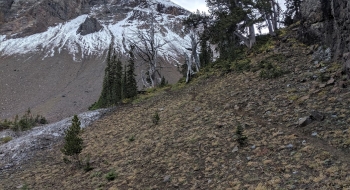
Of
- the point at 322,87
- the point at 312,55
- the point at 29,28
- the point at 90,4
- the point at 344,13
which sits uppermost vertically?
the point at 90,4

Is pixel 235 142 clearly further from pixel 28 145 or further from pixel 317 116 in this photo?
pixel 28 145

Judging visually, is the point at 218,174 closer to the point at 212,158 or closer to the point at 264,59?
the point at 212,158

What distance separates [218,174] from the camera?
860cm

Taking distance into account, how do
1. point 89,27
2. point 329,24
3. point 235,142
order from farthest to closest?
point 89,27
point 329,24
point 235,142

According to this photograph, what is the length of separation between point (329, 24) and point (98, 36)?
506ft

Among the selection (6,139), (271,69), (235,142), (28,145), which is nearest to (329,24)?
(271,69)

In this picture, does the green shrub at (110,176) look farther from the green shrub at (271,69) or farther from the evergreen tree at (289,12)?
the evergreen tree at (289,12)

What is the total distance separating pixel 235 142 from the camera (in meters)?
10.4

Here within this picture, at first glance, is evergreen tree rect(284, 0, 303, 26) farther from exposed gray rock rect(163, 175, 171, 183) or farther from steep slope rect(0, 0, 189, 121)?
exposed gray rock rect(163, 175, 171, 183)

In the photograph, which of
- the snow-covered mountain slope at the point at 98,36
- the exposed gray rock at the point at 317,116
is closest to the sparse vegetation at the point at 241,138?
the exposed gray rock at the point at 317,116

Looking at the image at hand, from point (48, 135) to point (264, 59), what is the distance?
17.2 metres

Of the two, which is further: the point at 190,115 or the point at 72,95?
the point at 72,95

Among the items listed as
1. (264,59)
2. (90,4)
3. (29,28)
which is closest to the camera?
(264,59)


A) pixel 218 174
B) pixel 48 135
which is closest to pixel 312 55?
pixel 218 174
